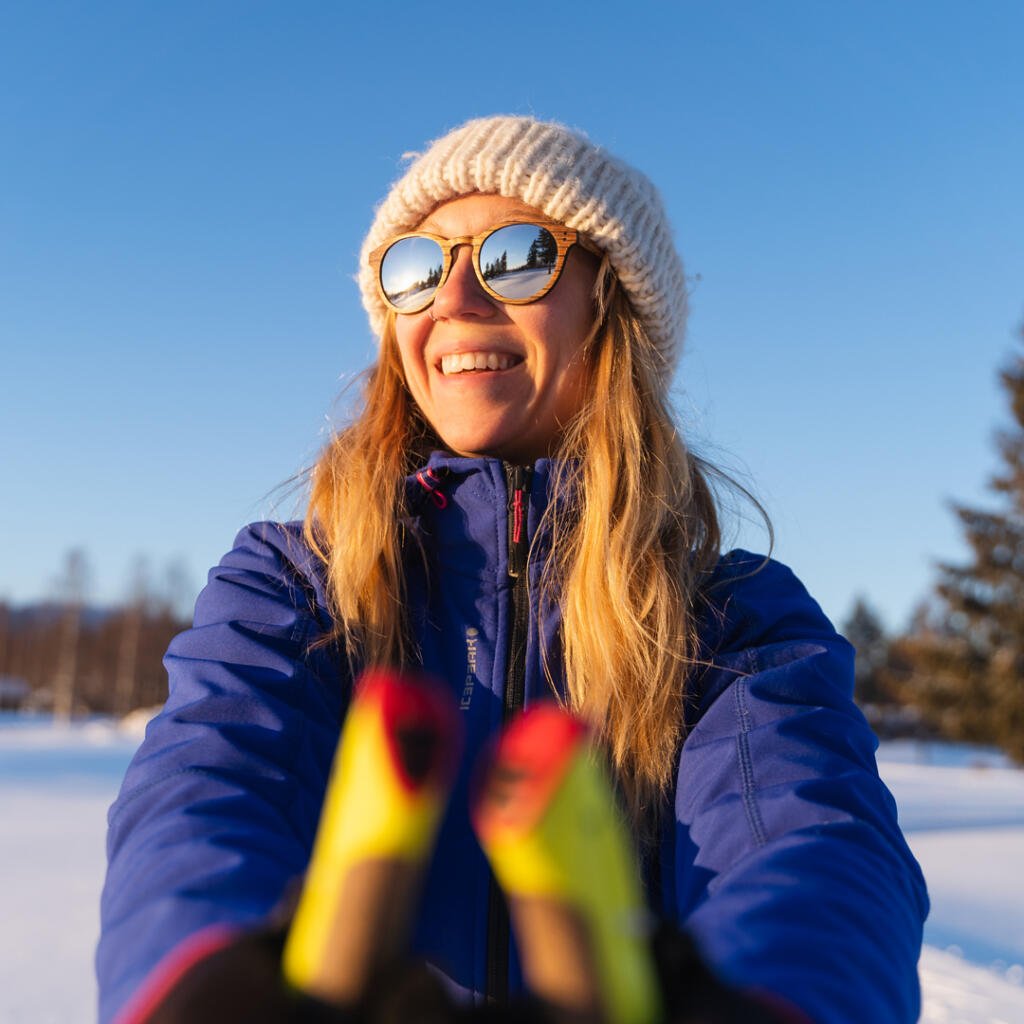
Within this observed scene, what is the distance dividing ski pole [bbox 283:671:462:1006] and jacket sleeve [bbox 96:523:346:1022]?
20cm

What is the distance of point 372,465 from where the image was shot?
2.02 metres

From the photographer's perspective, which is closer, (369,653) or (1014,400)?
(369,653)

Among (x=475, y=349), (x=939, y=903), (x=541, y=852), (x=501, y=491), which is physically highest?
(x=475, y=349)

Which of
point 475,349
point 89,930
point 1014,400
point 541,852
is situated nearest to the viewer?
point 541,852

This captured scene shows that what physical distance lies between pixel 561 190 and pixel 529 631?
0.94 m

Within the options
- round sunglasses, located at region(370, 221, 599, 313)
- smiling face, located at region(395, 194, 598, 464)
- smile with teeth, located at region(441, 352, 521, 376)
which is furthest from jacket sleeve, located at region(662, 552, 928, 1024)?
round sunglasses, located at region(370, 221, 599, 313)

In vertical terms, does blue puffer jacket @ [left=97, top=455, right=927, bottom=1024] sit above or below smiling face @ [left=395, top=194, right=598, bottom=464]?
below

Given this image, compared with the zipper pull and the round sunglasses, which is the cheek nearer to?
the round sunglasses

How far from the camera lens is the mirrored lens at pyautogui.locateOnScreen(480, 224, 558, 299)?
1.93 m

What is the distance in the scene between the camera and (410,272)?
204 cm

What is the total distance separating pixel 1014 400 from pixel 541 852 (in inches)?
841

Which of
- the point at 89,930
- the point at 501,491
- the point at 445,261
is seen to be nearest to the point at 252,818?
the point at 501,491

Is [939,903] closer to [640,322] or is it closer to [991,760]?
[640,322]

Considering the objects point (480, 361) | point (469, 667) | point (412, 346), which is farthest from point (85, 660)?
point (469, 667)
